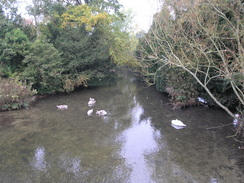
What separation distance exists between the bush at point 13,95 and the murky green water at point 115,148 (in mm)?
610

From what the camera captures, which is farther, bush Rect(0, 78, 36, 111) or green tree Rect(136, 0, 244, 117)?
bush Rect(0, 78, 36, 111)

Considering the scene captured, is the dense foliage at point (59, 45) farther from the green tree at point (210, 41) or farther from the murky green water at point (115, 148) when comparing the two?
the green tree at point (210, 41)

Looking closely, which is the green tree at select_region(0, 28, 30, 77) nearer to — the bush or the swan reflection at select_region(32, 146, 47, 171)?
the bush

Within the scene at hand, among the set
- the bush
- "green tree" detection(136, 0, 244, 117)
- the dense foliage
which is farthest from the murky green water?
the dense foliage

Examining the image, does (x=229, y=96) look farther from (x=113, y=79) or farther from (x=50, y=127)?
(x=113, y=79)

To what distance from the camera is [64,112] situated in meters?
10.1

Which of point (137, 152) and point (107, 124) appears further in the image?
point (107, 124)

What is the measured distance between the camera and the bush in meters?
9.81

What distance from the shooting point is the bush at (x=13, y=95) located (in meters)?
9.81

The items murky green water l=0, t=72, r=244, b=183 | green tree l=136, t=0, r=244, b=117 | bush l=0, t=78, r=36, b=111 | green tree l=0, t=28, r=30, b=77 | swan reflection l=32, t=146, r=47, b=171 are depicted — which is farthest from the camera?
green tree l=0, t=28, r=30, b=77

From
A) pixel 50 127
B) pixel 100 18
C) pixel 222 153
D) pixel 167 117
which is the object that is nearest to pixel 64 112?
pixel 50 127

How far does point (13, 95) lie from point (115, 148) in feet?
21.4

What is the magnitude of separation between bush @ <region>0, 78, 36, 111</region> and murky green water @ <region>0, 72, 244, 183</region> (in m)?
0.61

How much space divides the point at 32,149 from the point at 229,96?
9.14 metres
